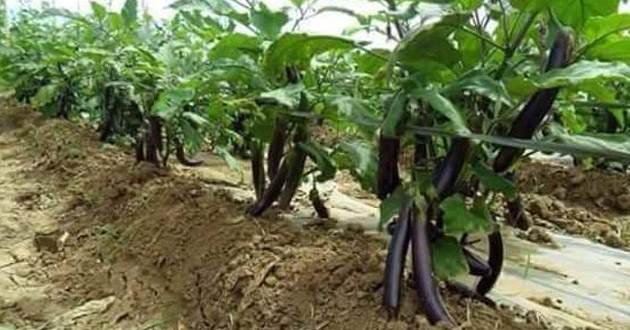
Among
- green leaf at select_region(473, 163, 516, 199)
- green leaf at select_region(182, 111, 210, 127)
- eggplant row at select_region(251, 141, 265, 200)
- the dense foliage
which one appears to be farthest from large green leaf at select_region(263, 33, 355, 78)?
green leaf at select_region(182, 111, 210, 127)

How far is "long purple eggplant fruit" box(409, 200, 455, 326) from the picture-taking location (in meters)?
1.25

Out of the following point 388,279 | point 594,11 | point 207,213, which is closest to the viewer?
point 594,11

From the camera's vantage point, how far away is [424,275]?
126 centimetres

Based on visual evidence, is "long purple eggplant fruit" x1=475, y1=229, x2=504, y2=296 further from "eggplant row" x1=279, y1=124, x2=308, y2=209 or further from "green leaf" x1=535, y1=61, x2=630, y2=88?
"eggplant row" x1=279, y1=124, x2=308, y2=209

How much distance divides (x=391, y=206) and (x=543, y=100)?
0.33 m

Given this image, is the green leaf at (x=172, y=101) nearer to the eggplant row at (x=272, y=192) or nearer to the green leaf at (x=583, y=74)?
the eggplant row at (x=272, y=192)

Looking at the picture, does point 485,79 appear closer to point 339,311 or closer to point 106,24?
point 339,311

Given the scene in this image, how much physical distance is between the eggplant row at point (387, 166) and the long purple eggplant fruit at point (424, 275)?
15cm

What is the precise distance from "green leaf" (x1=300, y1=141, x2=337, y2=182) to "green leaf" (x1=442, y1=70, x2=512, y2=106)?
0.64m

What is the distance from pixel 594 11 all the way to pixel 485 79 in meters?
0.20

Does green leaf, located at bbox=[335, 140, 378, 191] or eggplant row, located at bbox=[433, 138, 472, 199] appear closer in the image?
eggplant row, located at bbox=[433, 138, 472, 199]

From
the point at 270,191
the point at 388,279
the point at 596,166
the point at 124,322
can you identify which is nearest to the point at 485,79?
the point at 388,279

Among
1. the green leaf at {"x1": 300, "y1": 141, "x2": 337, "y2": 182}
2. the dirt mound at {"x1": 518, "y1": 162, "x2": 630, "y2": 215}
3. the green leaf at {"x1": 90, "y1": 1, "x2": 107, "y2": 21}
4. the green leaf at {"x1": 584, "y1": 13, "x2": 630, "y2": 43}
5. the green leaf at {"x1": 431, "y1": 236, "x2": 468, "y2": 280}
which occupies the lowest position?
the dirt mound at {"x1": 518, "y1": 162, "x2": 630, "y2": 215}

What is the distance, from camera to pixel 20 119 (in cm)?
487
